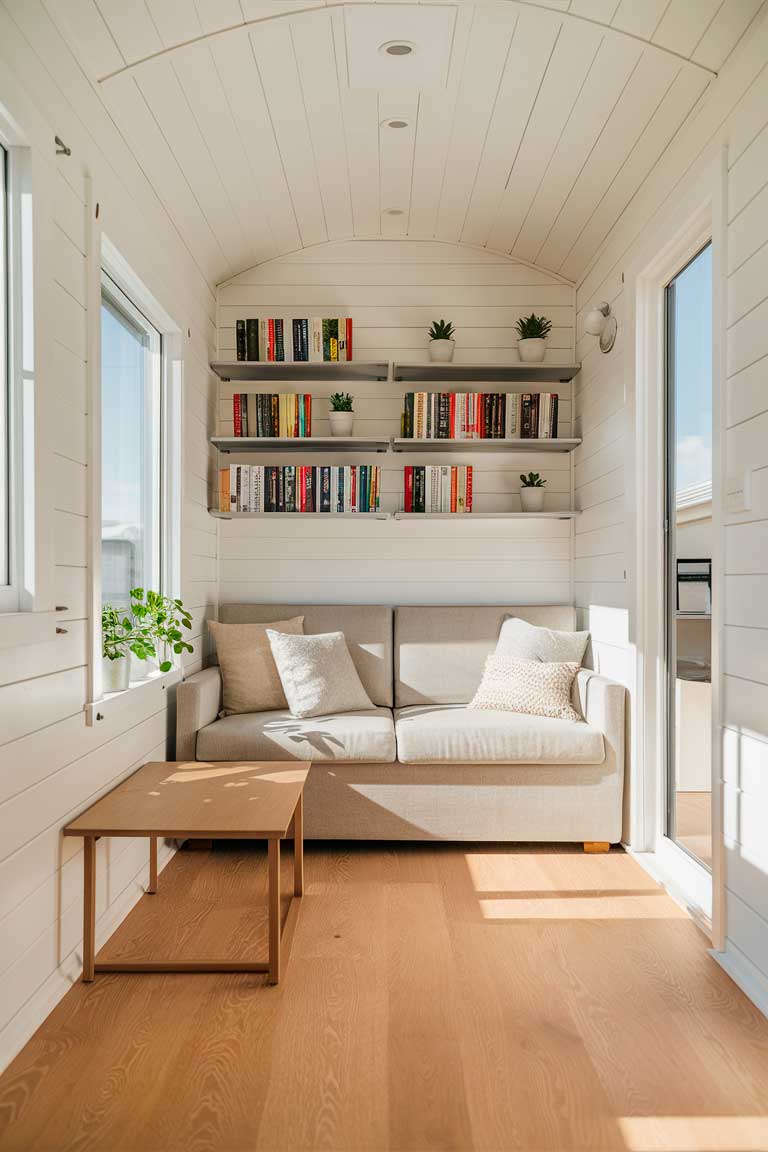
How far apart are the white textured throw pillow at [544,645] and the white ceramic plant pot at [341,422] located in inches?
49.6

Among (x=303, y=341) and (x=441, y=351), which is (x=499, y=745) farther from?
(x=303, y=341)

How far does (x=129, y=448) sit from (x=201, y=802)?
1423 mm

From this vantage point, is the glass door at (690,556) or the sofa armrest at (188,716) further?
the sofa armrest at (188,716)

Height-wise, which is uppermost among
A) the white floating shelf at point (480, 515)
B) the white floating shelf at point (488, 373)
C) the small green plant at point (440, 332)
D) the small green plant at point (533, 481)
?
the small green plant at point (440, 332)

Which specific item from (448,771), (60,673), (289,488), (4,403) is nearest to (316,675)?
(448,771)

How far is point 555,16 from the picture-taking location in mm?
2422

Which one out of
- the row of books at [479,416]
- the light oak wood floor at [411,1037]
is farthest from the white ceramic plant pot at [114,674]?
the row of books at [479,416]

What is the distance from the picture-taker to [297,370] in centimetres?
418

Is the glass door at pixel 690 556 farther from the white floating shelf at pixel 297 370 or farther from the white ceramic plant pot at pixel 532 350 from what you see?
the white floating shelf at pixel 297 370

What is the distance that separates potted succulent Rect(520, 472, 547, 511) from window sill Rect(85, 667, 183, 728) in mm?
Result: 1857

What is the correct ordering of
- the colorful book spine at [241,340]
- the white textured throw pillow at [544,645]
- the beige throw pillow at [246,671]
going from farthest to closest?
the colorful book spine at [241,340]
the white textured throw pillow at [544,645]
the beige throw pillow at [246,671]

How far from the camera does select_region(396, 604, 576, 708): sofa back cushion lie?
4.02 m

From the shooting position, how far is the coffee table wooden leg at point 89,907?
2260 mm

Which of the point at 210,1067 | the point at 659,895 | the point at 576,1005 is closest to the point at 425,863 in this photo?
the point at 659,895
